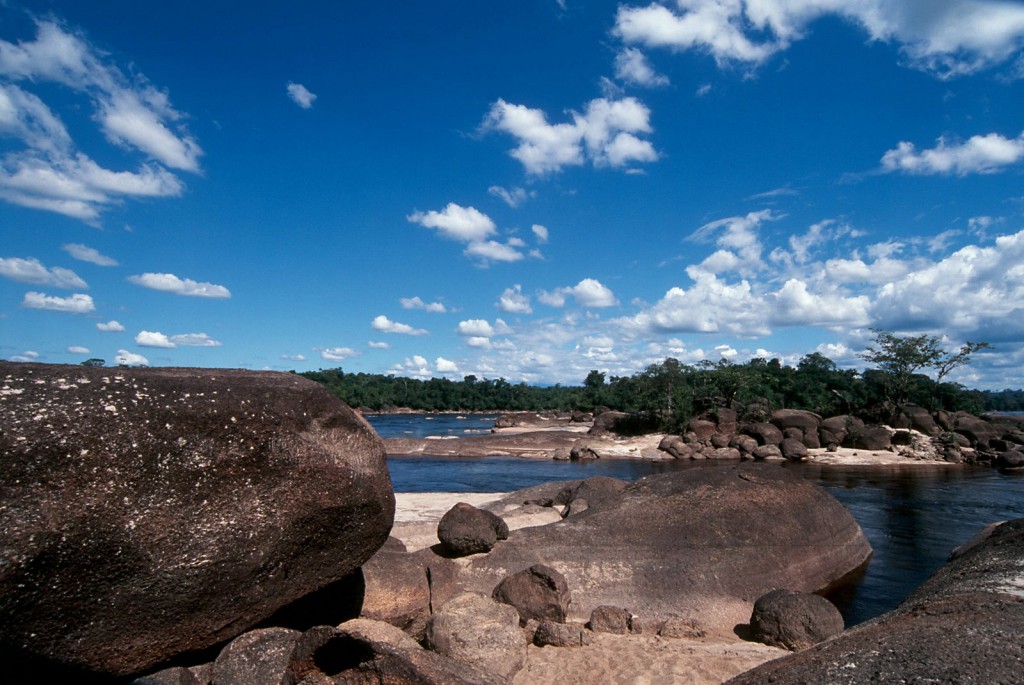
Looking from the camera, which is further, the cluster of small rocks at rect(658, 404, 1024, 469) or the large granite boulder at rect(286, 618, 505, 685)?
the cluster of small rocks at rect(658, 404, 1024, 469)

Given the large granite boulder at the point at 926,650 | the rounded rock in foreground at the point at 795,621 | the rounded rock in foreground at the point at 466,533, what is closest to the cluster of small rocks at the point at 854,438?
the rounded rock in foreground at the point at 795,621

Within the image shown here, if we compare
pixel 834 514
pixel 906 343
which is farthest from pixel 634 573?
pixel 906 343

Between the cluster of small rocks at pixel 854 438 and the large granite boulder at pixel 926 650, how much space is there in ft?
131

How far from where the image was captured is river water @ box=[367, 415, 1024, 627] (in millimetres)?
13812

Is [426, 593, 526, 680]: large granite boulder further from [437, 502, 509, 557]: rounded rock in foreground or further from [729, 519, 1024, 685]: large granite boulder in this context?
[729, 519, 1024, 685]: large granite boulder

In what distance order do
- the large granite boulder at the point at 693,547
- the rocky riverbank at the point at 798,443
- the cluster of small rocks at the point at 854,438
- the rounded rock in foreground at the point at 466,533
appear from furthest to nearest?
the cluster of small rocks at the point at 854,438, the rocky riverbank at the point at 798,443, the rounded rock in foreground at the point at 466,533, the large granite boulder at the point at 693,547

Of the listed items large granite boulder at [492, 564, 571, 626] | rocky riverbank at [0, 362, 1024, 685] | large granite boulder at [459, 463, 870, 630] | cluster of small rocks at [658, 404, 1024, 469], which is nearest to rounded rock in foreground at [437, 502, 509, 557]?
large granite boulder at [459, 463, 870, 630]

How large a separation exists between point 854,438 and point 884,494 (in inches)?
798

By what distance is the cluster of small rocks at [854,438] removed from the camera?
1638 inches

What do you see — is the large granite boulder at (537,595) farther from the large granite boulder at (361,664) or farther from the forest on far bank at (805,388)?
the forest on far bank at (805,388)

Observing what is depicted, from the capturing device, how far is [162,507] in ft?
17.0

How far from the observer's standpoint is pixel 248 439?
18.4 ft

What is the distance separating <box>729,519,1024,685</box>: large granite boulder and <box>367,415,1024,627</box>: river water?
25.3 ft

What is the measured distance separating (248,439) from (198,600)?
4.63 feet
